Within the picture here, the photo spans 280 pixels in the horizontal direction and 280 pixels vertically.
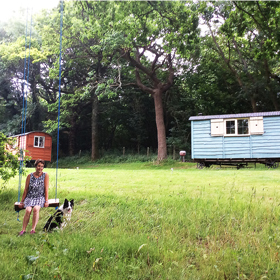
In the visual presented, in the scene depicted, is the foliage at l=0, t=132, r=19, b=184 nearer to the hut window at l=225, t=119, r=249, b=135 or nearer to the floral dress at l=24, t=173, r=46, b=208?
the floral dress at l=24, t=173, r=46, b=208

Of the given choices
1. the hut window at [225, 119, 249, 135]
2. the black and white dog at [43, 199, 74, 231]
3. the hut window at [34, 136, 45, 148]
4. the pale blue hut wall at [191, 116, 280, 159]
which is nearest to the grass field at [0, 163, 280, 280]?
the black and white dog at [43, 199, 74, 231]

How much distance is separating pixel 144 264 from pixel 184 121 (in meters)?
21.2

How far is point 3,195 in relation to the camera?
5738 mm

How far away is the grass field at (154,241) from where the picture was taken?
8.71ft

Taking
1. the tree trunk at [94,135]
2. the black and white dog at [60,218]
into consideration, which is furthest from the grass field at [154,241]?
the tree trunk at [94,135]

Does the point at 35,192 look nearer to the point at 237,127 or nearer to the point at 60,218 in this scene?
the point at 60,218

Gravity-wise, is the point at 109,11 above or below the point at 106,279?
above

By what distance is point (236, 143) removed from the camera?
45.5ft

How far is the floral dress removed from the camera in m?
3.92

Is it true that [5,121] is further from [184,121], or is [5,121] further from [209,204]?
[209,204]

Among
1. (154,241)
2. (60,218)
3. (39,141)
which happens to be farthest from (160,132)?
(154,241)

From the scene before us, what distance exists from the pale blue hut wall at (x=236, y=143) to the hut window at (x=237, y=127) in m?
0.30

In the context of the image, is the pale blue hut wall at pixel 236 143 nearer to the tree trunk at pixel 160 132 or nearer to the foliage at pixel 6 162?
the tree trunk at pixel 160 132

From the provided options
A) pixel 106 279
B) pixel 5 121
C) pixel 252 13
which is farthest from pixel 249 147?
pixel 5 121
